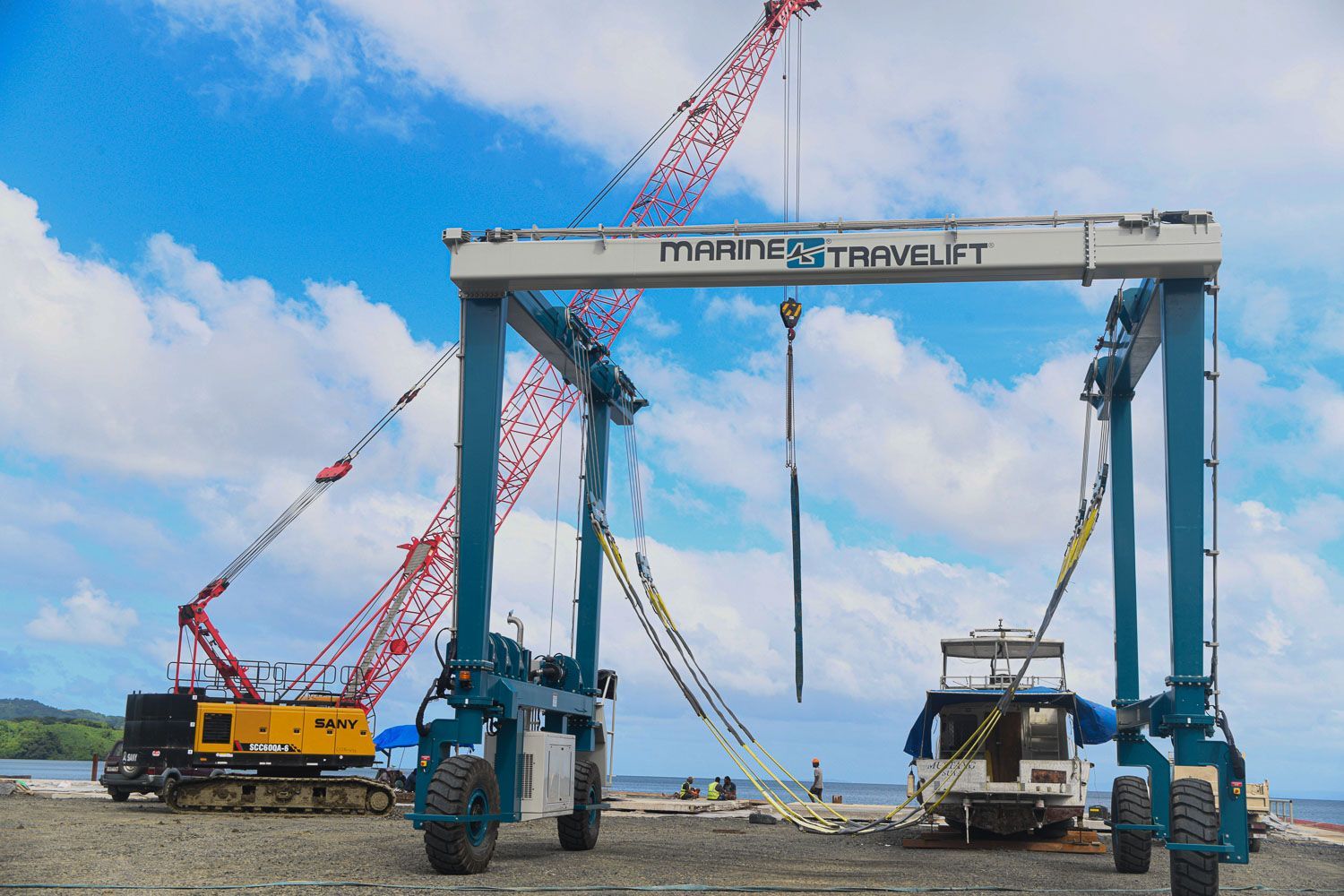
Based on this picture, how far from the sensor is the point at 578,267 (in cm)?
1689

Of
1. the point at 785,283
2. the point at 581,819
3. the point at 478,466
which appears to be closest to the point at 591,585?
the point at 581,819

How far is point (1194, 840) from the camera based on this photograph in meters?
13.2

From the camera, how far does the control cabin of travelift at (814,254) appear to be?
16.2 m

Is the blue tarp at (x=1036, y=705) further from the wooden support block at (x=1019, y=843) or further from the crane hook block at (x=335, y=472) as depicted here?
the crane hook block at (x=335, y=472)

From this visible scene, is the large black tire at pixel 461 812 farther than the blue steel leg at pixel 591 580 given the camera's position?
No

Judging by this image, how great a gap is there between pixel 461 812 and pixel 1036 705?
10.8 m

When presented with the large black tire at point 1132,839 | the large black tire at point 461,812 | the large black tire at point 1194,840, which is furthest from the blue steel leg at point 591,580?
the large black tire at point 1194,840

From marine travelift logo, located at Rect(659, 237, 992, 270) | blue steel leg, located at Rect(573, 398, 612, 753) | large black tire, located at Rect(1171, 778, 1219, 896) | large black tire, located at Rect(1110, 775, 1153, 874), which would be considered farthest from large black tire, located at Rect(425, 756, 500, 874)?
large black tire, located at Rect(1110, 775, 1153, 874)

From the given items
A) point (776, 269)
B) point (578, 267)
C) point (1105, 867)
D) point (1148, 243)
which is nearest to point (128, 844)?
point (578, 267)

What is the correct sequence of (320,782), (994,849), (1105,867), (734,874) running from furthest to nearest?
1. (320,782)
2. (994,849)
3. (1105,867)
4. (734,874)

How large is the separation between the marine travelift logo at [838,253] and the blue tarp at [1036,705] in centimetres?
813

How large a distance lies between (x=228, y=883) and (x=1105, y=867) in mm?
11820

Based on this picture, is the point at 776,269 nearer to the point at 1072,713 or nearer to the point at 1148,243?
the point at 1148,243

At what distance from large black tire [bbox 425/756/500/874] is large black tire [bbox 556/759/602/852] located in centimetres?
352
